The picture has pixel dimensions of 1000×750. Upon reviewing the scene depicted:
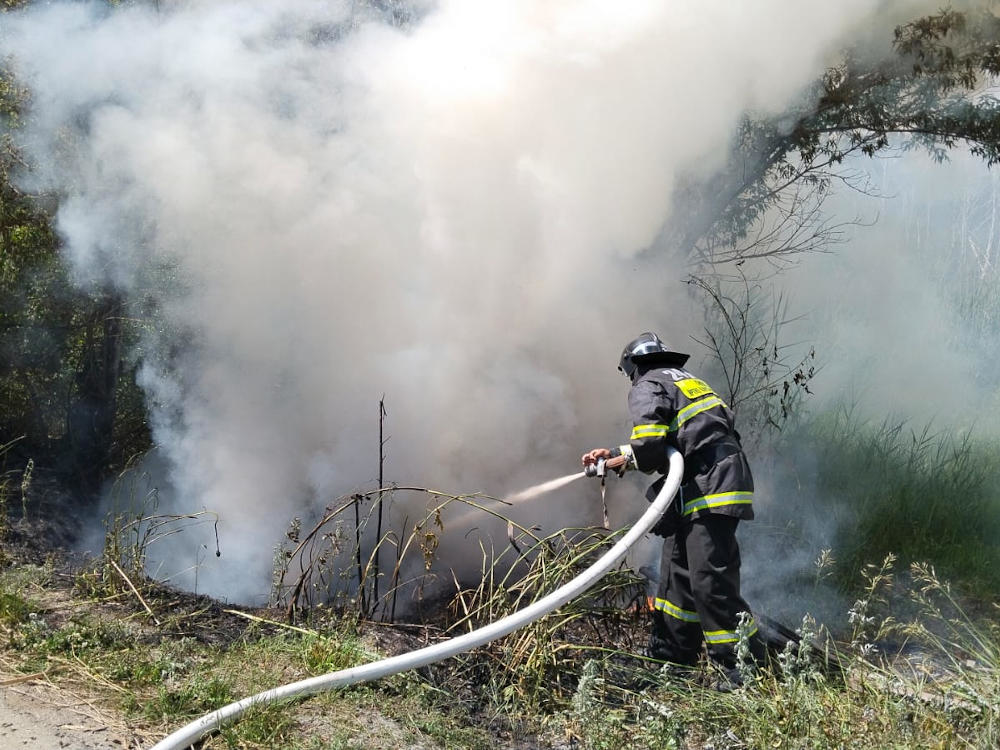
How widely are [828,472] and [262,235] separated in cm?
478

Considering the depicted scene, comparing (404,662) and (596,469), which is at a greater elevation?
(596,469)

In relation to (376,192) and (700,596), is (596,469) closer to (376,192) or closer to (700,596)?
(700,596)

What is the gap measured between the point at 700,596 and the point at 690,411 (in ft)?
2.92

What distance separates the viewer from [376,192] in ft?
20.9

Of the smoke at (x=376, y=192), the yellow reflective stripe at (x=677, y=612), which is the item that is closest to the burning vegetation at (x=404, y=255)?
the smoke at (x=376, y=192)

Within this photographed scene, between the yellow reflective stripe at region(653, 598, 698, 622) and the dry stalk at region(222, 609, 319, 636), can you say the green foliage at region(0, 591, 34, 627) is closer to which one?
the dry stalk at region(222, 609, 319, 636)

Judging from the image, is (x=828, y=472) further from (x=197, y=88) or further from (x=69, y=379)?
(x=69, y=379)

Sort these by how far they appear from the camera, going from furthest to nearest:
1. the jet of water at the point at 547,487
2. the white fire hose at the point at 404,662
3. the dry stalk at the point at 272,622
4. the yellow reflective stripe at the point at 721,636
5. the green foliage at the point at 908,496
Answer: the green foliage at the point at 908,496, the jet of water at the point at 547,487, the yellow reflective stripe at the point at 721,636, the dry stalk at the point at 272,622, the white fire hose at the point at 404,662

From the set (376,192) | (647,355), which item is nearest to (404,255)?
(376,192)

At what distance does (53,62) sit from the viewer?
6.35 m

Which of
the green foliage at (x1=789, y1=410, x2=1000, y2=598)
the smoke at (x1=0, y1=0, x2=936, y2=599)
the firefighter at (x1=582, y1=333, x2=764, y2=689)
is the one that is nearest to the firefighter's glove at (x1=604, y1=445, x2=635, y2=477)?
the firefighter at (x1=582, y1=333, x2=764, y2=689)

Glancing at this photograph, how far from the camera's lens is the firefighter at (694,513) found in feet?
13.8

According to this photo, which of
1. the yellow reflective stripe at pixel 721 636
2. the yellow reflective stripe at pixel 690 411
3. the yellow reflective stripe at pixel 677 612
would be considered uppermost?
the yellow reflective stripe at pixel 690 411

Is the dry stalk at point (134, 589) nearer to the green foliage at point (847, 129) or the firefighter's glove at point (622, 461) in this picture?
the firefighter's glove at point (622, 461)
